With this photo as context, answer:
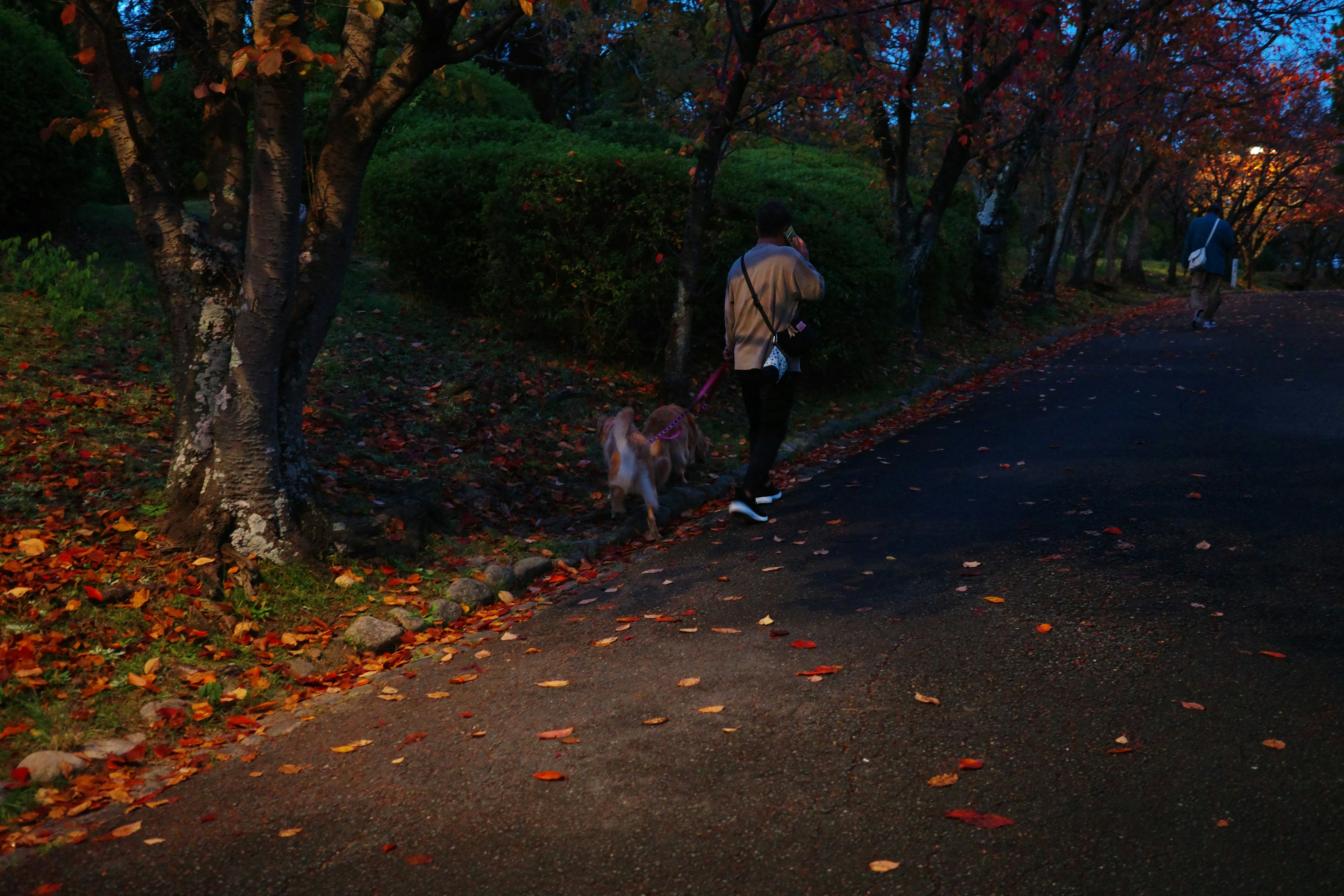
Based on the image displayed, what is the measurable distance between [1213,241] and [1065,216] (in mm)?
7363

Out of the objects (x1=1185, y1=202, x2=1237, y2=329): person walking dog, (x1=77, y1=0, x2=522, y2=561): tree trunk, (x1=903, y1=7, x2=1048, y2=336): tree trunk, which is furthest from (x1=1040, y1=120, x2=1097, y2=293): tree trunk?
(x1=77, y1=0, x2=522, y2=561): tree trunk

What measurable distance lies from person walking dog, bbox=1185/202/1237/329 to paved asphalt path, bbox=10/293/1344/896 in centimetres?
1115

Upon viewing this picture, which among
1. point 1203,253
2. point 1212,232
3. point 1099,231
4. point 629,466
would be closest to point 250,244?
point 629,466

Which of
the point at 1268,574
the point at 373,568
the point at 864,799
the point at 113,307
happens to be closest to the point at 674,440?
the point at 373,568

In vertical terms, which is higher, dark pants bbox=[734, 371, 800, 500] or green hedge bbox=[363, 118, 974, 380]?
green hedge bbox=[363, 118, 974, 380]

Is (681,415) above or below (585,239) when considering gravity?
below

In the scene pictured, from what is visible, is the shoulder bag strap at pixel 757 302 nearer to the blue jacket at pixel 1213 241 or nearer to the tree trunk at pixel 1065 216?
the blue jacket at pixel 1213 241

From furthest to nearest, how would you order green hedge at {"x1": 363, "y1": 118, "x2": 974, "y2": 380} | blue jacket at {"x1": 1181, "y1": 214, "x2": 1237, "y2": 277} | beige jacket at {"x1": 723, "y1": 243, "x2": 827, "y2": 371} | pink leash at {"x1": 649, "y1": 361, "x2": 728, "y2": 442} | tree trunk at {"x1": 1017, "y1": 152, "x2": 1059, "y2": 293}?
tree trunk at {"x1": 1017, "y1": 152, "x2": 1059, "y2": 293} → blue jacket at {"x1": 1181, "y1": 214, "x2": 1237, "y2": 277} → green hedge at {"x1": 363, "y1": 118, "x2": 974, "y2": 380} → pink leash at {"x1": 649, "y1": 361, "x2": 728, "y2": 442} → beige jacket at {"x1": 723, "y1": 243, "x2": 827, "y2": 371}

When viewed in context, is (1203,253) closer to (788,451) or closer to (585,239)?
(788,451)

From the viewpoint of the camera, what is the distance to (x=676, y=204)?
10.8 metres

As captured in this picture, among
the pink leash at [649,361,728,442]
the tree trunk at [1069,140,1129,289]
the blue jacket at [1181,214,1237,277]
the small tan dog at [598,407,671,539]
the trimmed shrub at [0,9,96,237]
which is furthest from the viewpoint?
the tree trunk at [1069,140,1129,289]

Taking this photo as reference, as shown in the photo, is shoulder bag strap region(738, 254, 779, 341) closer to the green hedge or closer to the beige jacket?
the beige jacket

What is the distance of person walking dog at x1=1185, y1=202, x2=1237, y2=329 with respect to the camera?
16891 mm

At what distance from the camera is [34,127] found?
9938mm
